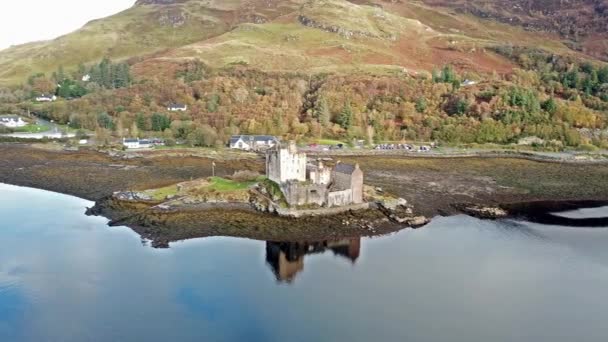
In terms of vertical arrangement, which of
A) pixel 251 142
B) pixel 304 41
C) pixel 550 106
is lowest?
pixel 251 142

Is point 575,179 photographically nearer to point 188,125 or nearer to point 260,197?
point 260,197

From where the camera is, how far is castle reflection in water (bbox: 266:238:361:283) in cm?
4069

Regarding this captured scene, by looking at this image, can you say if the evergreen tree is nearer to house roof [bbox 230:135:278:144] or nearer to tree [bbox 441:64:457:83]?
tree [bbox 441:64:457:83]

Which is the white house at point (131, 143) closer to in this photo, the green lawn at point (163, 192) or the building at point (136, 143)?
the building at point (136, 143)

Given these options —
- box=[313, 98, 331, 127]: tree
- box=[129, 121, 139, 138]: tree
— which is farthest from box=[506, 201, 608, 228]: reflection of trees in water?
box=[129, 121, 139, 138]: tree

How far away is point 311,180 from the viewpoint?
55.1m

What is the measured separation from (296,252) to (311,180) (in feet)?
42.0

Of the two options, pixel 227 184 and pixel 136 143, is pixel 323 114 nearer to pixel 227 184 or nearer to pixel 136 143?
pixel 136 143

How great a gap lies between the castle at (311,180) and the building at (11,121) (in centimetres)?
6669

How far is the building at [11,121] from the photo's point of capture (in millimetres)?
100500

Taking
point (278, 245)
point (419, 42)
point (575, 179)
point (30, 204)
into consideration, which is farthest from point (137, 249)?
point (419, 42)

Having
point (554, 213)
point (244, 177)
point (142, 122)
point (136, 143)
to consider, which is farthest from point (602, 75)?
point (136, 143)

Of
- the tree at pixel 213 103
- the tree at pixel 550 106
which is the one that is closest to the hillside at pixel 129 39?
the tree at pixel 213 103

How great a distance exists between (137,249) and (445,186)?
126ft
